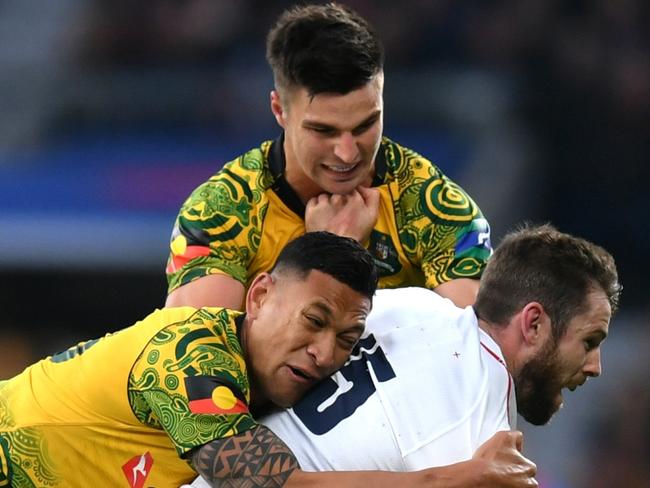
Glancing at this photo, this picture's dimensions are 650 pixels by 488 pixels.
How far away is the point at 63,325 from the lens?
882 centimetres

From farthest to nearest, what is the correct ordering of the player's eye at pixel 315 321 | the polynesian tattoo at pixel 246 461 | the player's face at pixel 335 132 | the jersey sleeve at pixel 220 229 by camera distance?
1. the jersey sleeve at pixel 220 229
2. the player's face at pixel 335 132
3. the player's eye at pixel 315 321
4. the polynesian tattoo at pixel 246 461

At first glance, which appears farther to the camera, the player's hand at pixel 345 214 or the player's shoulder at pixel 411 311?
the player's hand at pixel 345 214

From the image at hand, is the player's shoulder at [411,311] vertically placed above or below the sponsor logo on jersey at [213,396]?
above

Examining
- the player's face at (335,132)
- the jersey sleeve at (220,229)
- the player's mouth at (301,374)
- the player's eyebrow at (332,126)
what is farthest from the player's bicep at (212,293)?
the player's mouth at (301,374)

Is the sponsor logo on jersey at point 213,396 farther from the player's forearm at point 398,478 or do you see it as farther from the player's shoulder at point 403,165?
the player's shoulder at point 403,165

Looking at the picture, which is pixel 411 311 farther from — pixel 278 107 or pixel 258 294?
pixel 278 107

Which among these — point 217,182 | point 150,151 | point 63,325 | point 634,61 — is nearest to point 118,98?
point 150,151

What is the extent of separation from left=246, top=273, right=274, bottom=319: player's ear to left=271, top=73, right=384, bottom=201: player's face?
0.70m

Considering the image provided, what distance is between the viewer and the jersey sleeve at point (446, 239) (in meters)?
4.60

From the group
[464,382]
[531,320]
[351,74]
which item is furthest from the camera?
[351,74]

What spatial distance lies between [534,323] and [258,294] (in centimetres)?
77

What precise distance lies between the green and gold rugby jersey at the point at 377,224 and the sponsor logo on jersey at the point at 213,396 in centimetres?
107

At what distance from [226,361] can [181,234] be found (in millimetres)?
1154

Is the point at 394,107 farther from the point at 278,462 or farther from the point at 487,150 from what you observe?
the point at 278,462
